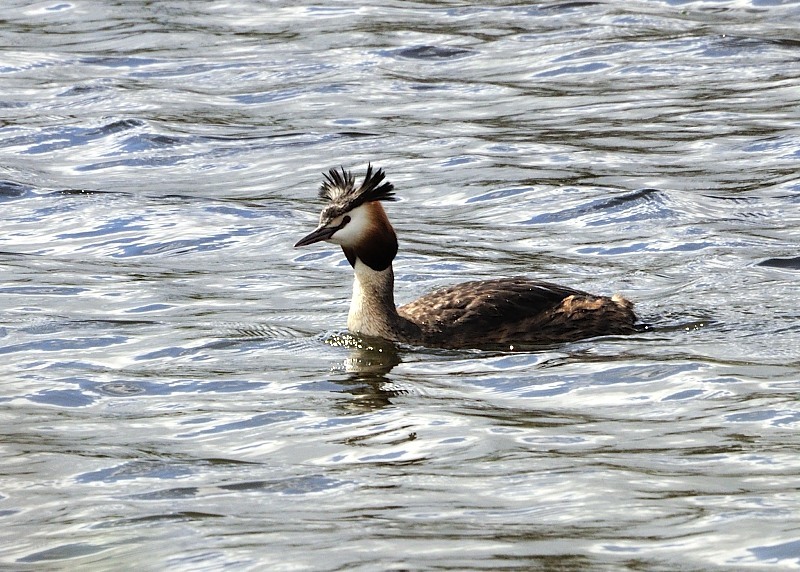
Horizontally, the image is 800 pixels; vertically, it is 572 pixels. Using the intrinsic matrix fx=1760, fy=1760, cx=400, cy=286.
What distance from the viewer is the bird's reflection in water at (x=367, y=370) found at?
31.8ft

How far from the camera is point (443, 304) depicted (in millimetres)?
11227

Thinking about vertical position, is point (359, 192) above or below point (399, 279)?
above

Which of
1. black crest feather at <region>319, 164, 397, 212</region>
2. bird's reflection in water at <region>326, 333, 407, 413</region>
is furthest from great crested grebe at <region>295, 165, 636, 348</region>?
bird's reflection in water at <region>326, 333, 407, 413</region>

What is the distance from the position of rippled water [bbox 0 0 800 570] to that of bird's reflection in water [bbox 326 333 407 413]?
0.11ft

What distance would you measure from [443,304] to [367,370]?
0.88 meters

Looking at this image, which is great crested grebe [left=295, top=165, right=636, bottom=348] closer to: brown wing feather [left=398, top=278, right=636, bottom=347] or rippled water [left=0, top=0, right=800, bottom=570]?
brown wing feather [left=398, top=278, right=636, bottom=347]

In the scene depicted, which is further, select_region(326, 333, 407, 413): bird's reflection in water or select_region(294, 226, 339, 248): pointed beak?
select_region(294, 226, 339, 248): pointed beak

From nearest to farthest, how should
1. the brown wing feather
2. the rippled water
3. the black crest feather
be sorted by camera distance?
the rippled water → the brown wing feather → the black crest feather

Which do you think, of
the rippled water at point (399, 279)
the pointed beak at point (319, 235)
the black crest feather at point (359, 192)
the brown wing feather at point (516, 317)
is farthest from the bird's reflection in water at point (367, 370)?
the black crest feather at point (359, 192)

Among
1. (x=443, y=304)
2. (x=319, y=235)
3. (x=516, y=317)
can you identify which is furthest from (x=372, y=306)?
(x=516, y=317)

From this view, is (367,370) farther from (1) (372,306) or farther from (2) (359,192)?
(2) (359,192)

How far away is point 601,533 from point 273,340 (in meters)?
4.55

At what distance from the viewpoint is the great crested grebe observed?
11.0 m

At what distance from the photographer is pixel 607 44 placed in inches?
838
